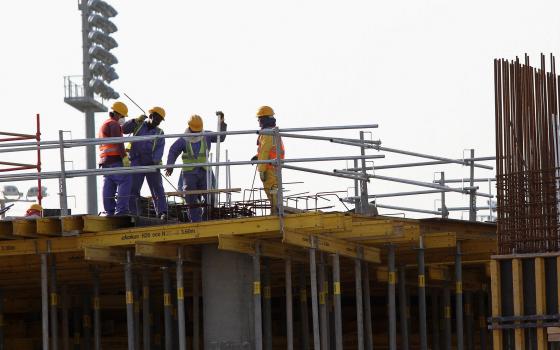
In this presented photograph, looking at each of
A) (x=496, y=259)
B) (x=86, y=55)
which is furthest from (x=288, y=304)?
(x=86, y=55)

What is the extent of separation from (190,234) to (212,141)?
4.22 meters

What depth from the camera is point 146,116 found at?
89.9 feet

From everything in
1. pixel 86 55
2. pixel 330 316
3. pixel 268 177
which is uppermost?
pixel 86 55

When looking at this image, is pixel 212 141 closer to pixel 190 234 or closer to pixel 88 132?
pixel 190 234

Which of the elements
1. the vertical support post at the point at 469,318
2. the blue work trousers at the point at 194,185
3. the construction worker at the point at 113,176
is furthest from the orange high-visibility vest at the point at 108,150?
the vertical support post at the point at 469,318

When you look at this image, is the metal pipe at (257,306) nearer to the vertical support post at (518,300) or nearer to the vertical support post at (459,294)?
the vertical support post at (518,300)

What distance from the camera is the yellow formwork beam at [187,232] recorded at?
79.5 feet

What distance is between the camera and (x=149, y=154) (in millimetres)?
26969

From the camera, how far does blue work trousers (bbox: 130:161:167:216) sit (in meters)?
26.7

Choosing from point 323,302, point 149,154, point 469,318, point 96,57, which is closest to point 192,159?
point 149,154

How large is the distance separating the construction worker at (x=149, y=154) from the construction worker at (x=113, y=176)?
22 centimetres

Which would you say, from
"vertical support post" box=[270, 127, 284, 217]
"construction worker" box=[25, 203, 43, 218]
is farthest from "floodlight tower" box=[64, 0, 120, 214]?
"vertical support post" box=[270, 127, 284, 217]

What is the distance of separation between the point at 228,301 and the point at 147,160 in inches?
126

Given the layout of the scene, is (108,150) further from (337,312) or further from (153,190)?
(337,312)
